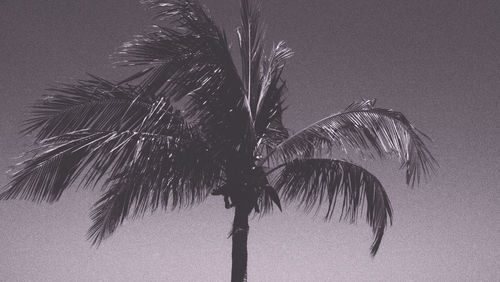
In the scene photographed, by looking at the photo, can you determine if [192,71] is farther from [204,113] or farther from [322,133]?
[322,133]

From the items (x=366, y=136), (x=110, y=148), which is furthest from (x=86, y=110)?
(x=366, y=136)

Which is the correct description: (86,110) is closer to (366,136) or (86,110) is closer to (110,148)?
(110,148)

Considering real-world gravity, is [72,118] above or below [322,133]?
below

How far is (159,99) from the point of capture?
608cm

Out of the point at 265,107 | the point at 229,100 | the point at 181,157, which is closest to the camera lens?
the point at 181,157

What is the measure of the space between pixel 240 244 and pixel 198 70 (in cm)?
214

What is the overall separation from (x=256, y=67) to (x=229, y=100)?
885 millimetres

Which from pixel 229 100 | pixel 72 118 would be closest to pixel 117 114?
pixel 72 118

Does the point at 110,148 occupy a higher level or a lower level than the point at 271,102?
lower

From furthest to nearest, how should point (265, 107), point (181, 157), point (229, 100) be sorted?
point (265, 107)
point (229, 100)
point (181, 157)

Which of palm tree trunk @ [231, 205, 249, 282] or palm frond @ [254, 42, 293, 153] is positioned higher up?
palm frond @ [254, 42, 293, 153]

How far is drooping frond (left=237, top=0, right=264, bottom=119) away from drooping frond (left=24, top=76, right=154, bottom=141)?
58.9 inches

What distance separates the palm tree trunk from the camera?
6.08 meters

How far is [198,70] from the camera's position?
609 centimetres
